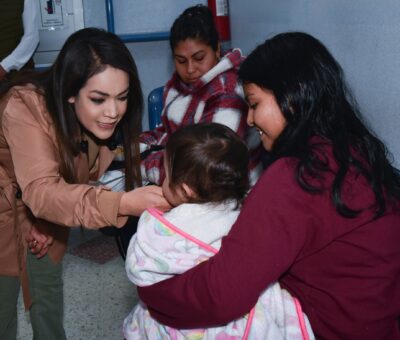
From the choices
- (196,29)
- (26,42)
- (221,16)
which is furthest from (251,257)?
(26,42)

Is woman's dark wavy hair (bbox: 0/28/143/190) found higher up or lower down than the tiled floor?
higher up

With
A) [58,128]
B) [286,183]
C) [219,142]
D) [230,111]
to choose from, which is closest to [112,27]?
[230,111]

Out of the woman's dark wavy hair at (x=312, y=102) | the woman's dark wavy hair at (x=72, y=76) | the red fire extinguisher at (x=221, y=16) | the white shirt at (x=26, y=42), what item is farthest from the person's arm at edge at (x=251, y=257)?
the white shirt at (x=26, y=42)

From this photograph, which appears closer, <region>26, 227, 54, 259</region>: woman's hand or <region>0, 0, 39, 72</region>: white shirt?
<region>26, 227, 54, 259</region>: woman's hand

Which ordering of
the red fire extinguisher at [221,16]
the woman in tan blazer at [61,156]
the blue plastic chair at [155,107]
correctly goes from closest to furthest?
the woman in tan blazer at [61,156]
the blue plastic chair at [155,107]
the red fire extinguisher at [221,16]

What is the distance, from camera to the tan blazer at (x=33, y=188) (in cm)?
120

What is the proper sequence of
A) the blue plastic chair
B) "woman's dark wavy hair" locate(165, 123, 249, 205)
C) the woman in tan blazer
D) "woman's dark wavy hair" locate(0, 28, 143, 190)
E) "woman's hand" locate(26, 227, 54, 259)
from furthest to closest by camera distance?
the blue plastic chair < "woman's hand" locate(26, 227, 54, 259) < "woman's dark wavy hair" locate(0, 28, 143, 190) < the woman in tan blazer < "woman's dark wavy hair" locate(165, 123, 249, 205)

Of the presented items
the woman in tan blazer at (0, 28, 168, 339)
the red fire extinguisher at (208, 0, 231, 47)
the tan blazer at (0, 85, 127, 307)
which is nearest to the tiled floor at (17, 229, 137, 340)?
the woman in tan blazer at (0, 28, 168, 339)

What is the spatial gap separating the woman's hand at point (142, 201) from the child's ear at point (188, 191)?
77 millimetres

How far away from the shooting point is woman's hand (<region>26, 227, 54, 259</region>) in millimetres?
1604

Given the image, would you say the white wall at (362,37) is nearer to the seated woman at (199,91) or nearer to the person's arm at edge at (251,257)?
the seated woman at (199,91)

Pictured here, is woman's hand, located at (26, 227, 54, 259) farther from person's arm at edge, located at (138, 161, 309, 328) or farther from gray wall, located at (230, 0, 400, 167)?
gray wall, located at (230, 0, 400, 167)

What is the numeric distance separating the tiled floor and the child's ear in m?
1.24

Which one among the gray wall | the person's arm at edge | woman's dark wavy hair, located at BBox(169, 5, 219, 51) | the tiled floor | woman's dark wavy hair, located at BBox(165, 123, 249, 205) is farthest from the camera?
the tiled floor
